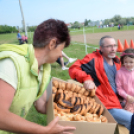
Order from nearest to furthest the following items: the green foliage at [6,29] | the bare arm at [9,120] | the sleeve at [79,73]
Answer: the bare arm at [9,120] → the sleeve at [79,73] → the green foliage at [6,29]

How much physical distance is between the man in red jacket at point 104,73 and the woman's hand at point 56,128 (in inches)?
33.4

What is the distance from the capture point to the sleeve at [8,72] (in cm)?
75

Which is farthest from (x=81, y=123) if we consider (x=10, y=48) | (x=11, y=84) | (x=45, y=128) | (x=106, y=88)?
(x=106, y=88)

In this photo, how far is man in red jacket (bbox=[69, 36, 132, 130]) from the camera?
185 centimetres

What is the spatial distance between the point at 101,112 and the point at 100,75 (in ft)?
2.47

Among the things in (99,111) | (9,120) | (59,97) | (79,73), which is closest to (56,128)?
(9,120)

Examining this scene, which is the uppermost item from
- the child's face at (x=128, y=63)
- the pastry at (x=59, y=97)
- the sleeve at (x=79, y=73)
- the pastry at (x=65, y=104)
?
the child's face at (x=128, y=63)

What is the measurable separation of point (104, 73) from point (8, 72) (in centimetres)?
151

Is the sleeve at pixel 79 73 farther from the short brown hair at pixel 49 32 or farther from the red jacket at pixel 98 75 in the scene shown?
the short brown hair at pixel 49 32

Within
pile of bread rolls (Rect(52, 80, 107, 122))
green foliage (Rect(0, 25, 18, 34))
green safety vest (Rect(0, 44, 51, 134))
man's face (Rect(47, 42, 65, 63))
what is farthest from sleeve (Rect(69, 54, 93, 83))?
green foliage (Rect(0, 25, 18, 34))

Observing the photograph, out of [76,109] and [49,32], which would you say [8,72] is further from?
[76,109]

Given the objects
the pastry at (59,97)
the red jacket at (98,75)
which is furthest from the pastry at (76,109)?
the red jacket at (98,75)

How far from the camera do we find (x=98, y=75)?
79.1 inches

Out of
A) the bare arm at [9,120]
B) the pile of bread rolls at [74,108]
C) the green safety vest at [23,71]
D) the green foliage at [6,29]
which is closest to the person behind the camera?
the bare arm at [9,120]
